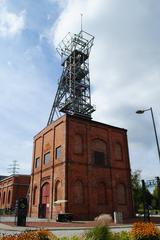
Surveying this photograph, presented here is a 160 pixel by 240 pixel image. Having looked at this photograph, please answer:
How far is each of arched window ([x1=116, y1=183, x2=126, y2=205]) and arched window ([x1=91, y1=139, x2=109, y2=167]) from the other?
3.49m


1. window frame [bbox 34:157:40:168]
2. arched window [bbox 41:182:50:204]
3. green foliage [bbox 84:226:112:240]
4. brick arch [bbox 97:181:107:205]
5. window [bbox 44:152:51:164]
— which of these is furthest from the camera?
window frame [bbox 34:157:40:168]

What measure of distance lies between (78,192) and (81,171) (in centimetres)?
232

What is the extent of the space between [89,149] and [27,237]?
25.1 metres

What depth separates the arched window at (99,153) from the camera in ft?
103

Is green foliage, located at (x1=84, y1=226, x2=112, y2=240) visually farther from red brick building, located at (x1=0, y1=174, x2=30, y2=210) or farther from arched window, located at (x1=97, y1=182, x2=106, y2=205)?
red brick building, located at (x1=0, y1=174, x2=30, y2=210)

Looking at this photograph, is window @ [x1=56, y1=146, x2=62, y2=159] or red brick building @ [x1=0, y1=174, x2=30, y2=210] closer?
window @ [x1=56, y1=146, x2=62, y2=159]

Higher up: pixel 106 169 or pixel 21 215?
pixel 106 169

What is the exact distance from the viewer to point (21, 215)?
64.3 ft

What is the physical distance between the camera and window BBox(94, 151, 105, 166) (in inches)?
1239

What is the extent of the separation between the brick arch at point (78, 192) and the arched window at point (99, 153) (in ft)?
11.2

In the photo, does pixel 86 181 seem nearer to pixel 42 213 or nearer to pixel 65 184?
pixel 65 184

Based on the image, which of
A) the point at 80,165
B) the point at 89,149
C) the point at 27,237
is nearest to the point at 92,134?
the point at 89,149

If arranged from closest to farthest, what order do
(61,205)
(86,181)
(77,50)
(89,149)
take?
(61,205) → (86,181) → (89,149) → (77,50)

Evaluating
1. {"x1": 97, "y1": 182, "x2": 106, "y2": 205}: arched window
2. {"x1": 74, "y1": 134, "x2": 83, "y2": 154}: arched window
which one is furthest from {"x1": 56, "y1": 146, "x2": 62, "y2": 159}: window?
{"x1": 97, "y1": 182, "x2": 106, "y2": 205}: arched window
